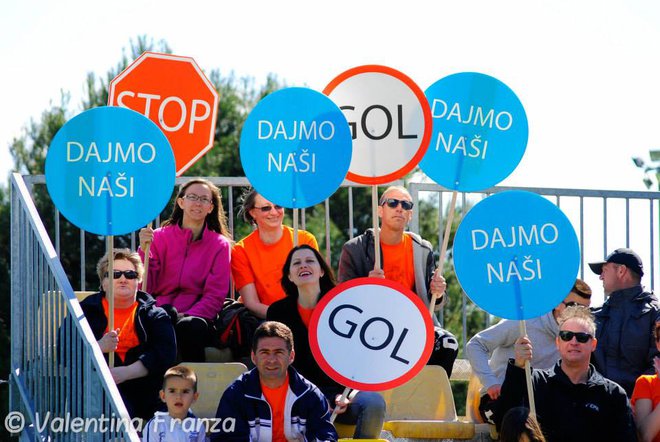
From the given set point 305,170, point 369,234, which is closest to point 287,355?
point 305,170

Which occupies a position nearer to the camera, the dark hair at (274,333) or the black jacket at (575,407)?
the dark hair at (274,333)

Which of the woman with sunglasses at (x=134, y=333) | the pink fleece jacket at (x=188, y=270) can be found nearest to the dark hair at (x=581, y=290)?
the pink fleece jacket at (x=188, y=270)

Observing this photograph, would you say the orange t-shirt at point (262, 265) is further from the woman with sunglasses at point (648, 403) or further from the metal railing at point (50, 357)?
the woman with sunglasses at point (648, 403)

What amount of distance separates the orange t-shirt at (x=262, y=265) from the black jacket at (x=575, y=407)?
175 centimetres

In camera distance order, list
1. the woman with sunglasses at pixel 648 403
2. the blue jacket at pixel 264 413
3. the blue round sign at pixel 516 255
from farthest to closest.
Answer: the woman with sunglasses at pixel 648 403
the blue round sign at pixel 516 255
the blue jacket at pixel 264 413

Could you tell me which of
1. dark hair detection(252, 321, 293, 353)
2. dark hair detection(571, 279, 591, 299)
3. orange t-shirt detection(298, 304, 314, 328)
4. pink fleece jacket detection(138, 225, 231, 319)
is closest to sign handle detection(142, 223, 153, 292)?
pink fleece jacket detection(138, 225, 231, 319)

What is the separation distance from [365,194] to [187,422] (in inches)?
751

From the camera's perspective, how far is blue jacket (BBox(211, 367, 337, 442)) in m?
7.63

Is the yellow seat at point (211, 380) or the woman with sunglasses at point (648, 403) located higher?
the yellow seat at point (211, 380)

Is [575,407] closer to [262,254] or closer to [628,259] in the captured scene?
[628,259]

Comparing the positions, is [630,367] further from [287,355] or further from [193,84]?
[193,84]

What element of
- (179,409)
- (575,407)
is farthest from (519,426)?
(179,409)

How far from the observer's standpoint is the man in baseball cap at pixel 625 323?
9305 millimetres

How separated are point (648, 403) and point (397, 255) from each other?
194 cm
